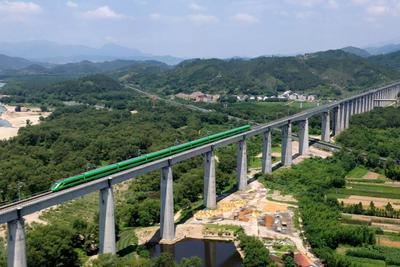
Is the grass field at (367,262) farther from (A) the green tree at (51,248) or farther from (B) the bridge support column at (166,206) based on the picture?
(A) the green tree at (51,248)

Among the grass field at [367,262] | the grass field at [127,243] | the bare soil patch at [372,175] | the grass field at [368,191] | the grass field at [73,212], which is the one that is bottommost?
the grass field at [127,243]

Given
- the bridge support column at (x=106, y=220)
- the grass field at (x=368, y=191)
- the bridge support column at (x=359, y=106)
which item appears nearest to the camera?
Result: the bridge support column at (x=106, y=220)

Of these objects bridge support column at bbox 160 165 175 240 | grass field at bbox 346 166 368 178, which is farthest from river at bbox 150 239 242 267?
grass field at bbox 346 166 368 178

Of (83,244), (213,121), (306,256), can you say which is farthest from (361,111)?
(83,244)

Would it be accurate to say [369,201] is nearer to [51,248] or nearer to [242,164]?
[242,164]

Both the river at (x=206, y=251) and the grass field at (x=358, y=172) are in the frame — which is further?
the grass field at (x=358, y=172)

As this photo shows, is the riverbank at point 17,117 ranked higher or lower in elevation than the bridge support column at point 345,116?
lower

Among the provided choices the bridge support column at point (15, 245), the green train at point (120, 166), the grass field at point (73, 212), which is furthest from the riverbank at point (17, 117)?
the bridge support column at point (15, 245)

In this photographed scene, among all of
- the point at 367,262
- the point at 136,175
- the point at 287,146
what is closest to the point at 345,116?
the point at 287,146
